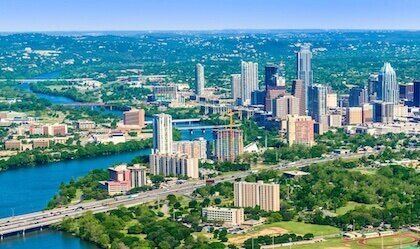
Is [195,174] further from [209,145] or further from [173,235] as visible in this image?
[173,235]

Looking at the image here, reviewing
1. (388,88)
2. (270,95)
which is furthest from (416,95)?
(270,95)

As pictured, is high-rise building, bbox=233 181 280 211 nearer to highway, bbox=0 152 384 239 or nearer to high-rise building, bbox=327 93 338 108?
highway, bbox=0 152 384 239

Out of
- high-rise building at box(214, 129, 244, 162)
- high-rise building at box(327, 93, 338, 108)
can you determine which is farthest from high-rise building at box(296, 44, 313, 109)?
high-rise building at box(214, 129, 244, 162)

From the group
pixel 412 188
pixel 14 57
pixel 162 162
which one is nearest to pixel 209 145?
pixel 162 162

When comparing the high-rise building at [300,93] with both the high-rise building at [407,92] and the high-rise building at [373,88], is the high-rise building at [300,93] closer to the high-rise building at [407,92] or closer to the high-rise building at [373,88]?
the high-rise building at [373,88]

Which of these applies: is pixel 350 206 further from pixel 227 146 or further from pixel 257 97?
pixel 257 97

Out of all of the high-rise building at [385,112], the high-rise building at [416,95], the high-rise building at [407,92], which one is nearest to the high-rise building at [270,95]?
the high-rise building at [385,112]

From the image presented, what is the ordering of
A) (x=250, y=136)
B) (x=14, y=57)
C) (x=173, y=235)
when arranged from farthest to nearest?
(x=14, y=57)
(x=250, y=136)
(x=173, y=235)
